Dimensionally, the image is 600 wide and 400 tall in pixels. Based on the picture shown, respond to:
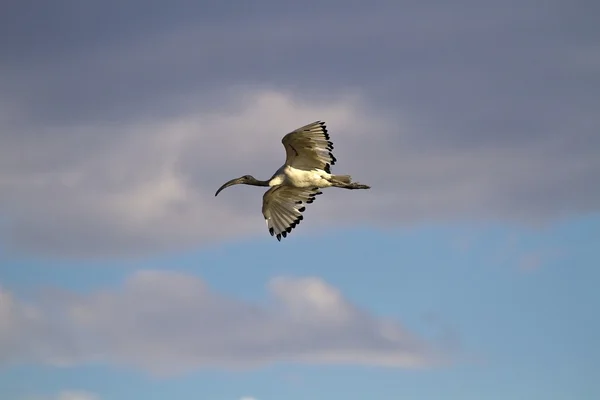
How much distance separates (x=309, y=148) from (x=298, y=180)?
3.87ft

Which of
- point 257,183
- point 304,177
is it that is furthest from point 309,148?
point 257,183

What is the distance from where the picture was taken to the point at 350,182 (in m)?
39.4

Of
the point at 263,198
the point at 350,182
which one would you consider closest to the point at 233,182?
the point at 263,198

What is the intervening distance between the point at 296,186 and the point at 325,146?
5.36ft

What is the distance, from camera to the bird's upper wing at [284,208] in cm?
4059

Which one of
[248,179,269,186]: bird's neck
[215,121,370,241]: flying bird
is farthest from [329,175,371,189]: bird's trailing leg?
[248,179,269,186]: bird's neck

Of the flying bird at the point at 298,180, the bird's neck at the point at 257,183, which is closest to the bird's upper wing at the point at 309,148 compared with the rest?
the flying bird at the point at 298,180

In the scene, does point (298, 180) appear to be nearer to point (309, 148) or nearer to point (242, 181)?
point (309, 148)

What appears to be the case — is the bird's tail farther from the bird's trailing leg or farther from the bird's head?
the bird's head

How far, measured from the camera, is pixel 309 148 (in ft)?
127

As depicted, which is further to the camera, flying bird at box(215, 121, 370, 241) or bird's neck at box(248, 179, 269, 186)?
bird's neck at box(248, 179, 269, 186)

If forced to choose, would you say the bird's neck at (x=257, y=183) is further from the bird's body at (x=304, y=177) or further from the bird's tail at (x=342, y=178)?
the bird's tail at (x=342, y=178)

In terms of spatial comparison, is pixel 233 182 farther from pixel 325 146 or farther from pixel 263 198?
pixel 325 146

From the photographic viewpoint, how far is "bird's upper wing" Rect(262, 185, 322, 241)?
40.6 m
